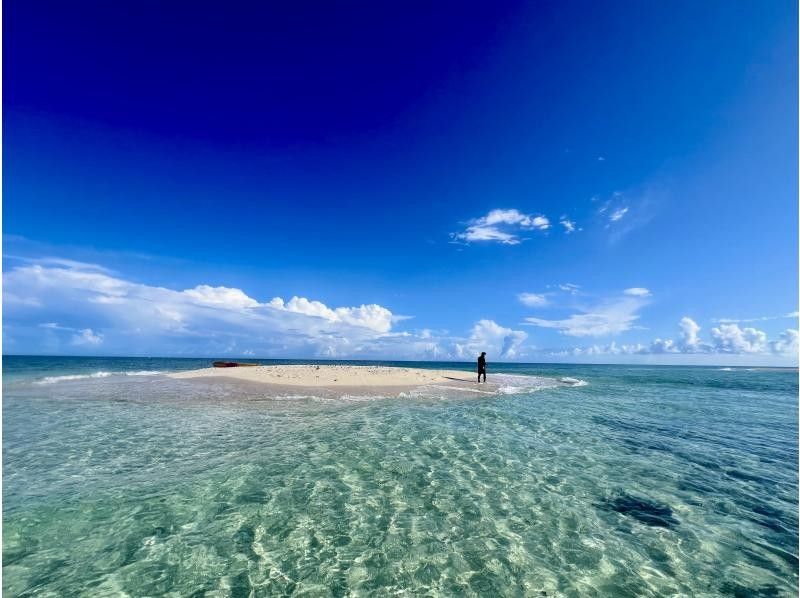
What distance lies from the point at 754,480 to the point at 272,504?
50.6ft

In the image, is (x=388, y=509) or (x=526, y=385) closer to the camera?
(x=388, y=509)

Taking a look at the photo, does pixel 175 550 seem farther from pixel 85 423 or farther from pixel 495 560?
pixel 85 423

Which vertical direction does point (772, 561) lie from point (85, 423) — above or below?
below

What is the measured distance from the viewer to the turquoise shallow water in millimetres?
7059

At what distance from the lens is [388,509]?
378 inches

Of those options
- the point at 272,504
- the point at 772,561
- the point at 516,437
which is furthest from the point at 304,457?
the point at 772,561

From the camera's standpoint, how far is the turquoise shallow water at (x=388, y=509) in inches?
278

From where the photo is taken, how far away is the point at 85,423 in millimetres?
18438

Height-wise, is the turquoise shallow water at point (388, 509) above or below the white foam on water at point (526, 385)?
below

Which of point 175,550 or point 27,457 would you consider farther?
point 27,457

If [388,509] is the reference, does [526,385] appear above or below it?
above

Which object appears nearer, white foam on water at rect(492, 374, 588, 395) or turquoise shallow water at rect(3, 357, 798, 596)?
turquoise shallow water at rect(3, 357, 798, 596)

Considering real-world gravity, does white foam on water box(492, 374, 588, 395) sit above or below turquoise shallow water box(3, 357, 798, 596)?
above

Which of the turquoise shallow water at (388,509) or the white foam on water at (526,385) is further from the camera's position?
the white foam on water at (526,385)
